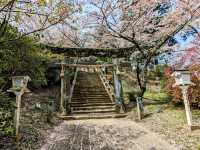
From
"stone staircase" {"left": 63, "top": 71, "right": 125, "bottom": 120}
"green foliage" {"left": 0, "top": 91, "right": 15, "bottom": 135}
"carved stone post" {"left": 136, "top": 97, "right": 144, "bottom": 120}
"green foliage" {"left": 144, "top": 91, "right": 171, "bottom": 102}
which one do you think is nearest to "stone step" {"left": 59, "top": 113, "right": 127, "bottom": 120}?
"stone staircase" {"left": 63, "top": 71, "right": 125, "bottom": 120}

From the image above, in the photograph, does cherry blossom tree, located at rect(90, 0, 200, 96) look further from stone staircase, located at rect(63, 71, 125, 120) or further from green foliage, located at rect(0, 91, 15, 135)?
green foliage, located at rect(0, 91, 15, 135)

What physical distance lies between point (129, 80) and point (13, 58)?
36.6 feet

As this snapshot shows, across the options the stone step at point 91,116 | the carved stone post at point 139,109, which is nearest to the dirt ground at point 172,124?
the carved stone post at point 139,109

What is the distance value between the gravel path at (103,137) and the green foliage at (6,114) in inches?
45.6

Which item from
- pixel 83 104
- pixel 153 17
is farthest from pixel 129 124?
pixel 153 17

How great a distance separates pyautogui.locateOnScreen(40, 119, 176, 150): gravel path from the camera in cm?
723

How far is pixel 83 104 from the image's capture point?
13523 mm

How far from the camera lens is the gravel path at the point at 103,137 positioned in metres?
7.23

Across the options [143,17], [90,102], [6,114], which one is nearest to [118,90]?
[90,102]

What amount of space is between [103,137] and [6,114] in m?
3.10

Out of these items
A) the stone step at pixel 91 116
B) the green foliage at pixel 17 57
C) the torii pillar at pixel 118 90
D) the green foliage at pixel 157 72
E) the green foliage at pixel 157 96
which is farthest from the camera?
the green foliage at pixel 157 72

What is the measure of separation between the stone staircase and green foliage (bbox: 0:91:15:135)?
4.10 m

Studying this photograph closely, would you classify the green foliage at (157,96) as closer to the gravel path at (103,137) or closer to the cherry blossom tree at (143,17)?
the cherry blossom tree at (143,17)

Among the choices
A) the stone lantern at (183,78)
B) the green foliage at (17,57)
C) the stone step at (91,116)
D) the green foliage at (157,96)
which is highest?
the green foliage at (17,57)
